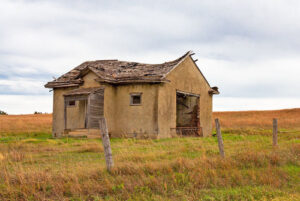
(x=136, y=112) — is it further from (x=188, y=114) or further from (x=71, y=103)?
(x=188, y=114)

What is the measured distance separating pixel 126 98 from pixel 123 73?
6.86 ft

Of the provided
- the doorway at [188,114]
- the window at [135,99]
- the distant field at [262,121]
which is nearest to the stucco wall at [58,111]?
the window at [135,99]

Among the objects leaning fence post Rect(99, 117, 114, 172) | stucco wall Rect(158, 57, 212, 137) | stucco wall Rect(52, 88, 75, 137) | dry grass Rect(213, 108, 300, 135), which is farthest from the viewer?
dry grass Rect(213, 108, 300, 135)

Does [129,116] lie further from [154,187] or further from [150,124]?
[154,187]

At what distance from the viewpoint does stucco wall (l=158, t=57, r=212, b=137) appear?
20.0 metres

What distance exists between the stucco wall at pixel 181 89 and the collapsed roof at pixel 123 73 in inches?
25.4

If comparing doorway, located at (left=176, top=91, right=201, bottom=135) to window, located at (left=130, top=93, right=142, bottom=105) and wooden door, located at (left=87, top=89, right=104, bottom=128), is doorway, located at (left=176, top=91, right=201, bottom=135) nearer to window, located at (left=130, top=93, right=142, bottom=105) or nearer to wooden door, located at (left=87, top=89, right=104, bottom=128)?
window, located at (left=130, top=93, right=142, bottom=105)

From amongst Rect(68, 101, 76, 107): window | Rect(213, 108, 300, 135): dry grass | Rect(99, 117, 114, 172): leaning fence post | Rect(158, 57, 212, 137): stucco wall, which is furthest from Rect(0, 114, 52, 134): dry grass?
Rect(99, 117, 114, 172): leaning fence post

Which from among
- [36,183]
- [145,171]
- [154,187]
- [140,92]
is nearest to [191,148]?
[145,171]

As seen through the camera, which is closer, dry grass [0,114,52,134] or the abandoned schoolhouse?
the abandoned schoolhouse

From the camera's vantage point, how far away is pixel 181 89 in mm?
22000

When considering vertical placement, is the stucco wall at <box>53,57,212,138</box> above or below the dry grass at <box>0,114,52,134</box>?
above

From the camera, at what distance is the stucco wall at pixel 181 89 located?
2000cm

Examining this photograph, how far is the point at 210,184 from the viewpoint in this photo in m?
7.34
